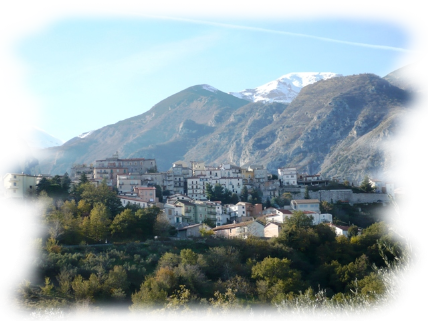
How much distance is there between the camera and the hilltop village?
74.5 metres

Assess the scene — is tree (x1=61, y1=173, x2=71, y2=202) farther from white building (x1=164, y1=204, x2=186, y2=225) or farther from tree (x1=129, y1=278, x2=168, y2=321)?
tree (x1=129, y1=278, x2=168, y2=321)

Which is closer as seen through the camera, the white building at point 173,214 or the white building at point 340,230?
the white building at point 340,230

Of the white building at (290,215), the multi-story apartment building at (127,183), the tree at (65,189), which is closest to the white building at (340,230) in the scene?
the white building at (290,215)

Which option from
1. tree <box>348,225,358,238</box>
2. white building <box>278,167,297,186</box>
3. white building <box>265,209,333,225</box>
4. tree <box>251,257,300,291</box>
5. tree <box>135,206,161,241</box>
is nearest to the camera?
tree <box>251,257,300,291</box>

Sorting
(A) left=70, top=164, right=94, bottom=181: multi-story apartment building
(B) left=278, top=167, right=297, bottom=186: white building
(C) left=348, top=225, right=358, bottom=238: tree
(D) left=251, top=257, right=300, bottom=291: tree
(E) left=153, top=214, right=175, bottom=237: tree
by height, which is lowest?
(D) left=251, top=257, right=300, bottom=291: tree

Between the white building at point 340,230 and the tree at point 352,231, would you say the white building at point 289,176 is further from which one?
Result: the tree at point 352,231

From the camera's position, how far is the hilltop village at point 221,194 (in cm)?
7450

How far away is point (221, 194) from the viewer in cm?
9038

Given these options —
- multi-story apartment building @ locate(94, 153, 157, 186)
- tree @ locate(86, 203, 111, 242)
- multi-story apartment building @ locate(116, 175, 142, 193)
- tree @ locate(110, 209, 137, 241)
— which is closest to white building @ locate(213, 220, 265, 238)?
tree @ locate(110, 209, 137, 241)

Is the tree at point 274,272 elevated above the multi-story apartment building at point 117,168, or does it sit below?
below

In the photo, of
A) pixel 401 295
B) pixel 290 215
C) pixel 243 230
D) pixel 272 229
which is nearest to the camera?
pixel 401 295

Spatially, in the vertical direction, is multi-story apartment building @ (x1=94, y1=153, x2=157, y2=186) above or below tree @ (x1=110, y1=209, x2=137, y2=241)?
above

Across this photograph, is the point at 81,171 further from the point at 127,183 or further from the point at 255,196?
the point at 255,196

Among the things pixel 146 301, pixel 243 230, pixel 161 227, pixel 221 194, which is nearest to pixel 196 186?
pixel 221 194
